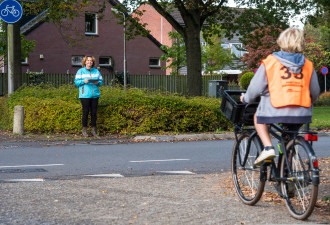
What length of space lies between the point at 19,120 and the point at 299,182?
11057mm

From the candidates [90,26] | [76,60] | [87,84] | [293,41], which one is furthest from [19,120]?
[90,26]

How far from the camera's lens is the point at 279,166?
18.3 feet

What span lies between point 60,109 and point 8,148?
2865mm

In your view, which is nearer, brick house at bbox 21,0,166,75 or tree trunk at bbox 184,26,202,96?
tree trunk at bbox 184,26,202,96

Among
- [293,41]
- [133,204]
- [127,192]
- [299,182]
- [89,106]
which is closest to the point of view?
[299,182]

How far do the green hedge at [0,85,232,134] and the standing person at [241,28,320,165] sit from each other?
10.1m

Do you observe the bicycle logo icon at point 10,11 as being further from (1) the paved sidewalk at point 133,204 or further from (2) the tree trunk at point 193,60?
(2) the tree trunk at point 193,60

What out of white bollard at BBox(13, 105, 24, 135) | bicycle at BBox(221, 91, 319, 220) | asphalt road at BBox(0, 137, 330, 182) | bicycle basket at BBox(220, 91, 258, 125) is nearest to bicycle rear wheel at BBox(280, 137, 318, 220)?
bicycle at BBox(221, 91, 319, 220)

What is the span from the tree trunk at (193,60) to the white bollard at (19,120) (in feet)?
31.6

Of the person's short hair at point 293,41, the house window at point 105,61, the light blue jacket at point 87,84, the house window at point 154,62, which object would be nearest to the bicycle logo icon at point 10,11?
the light blue jacket at point 87,84

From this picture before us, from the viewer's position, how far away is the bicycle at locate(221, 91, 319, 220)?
5.09 metres

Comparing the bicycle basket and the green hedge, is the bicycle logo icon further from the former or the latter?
the bicycle basket

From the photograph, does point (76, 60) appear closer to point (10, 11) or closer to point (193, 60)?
point (193, 60)

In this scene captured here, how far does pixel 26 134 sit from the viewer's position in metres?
15.3
